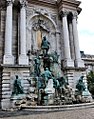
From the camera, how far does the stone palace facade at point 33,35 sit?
1544 centimetres

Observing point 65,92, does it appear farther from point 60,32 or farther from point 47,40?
point 60,32

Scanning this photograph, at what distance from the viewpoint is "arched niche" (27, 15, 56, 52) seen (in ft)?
61.3

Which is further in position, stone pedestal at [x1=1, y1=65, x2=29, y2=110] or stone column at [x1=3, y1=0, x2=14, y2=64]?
stone column at [x1=3, y1=0, x2=14, y2=64]

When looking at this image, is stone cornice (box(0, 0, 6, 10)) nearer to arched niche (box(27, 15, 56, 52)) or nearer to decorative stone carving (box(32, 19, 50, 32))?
arched niche (box(27, 15, 56, 52))

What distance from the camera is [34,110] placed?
1095 centimetres

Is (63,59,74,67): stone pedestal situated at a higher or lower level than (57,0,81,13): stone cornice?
lower

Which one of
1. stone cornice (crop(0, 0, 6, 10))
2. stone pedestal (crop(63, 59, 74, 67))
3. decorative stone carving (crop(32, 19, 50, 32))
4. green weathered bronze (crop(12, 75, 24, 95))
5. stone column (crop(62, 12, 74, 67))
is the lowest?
green weathered bronze (crop(12, 75, 24, 95))

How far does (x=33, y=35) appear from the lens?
19.1 meters

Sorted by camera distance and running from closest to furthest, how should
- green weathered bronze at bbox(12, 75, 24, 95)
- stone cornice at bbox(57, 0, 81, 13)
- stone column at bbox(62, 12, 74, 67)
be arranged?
green weathered bronze at bbox(12, 75, 24, 95) → stone column at bbox(62, 12, 74, 67) → stone cornice at bbox(57, 0, 81, 13)

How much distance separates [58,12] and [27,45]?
19.8 feet

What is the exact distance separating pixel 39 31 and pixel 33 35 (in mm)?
972

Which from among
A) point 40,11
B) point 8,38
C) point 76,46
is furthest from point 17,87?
point 40,11

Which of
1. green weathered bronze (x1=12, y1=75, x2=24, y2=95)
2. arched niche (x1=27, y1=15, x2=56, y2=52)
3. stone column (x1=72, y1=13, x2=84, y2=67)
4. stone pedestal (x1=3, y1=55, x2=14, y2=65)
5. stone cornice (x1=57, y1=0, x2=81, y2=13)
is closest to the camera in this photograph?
green weathered bronze (x1=12, y1=75, x2=24, y2=95)

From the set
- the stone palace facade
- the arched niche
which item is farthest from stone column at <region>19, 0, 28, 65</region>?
the arched niche
